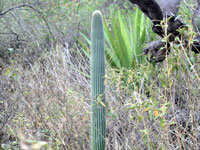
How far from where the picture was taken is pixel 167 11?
238 cm

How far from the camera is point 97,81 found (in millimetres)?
2109

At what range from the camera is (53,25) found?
6066 millimetres

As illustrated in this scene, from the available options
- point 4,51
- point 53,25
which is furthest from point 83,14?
point 4,51

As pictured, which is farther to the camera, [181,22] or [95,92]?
[181,22]

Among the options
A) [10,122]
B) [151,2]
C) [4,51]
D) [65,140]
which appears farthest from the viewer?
[4,51]

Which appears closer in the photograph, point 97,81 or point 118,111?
point 97,81

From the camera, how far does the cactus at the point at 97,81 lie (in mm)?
2107

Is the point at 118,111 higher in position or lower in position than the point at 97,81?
lower

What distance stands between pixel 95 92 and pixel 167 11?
0.95 meters

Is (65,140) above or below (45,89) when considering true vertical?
below

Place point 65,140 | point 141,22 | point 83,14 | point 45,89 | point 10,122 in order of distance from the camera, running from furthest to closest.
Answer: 1. point 83,14
2. point 141,22
3. point 45,89
4. point 10,122
5. point 65,140

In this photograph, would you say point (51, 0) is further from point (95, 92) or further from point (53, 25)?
point (95, 92)

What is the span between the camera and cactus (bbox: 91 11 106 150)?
211 centimetres

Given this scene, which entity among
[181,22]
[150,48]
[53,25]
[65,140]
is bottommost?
[65,140]
